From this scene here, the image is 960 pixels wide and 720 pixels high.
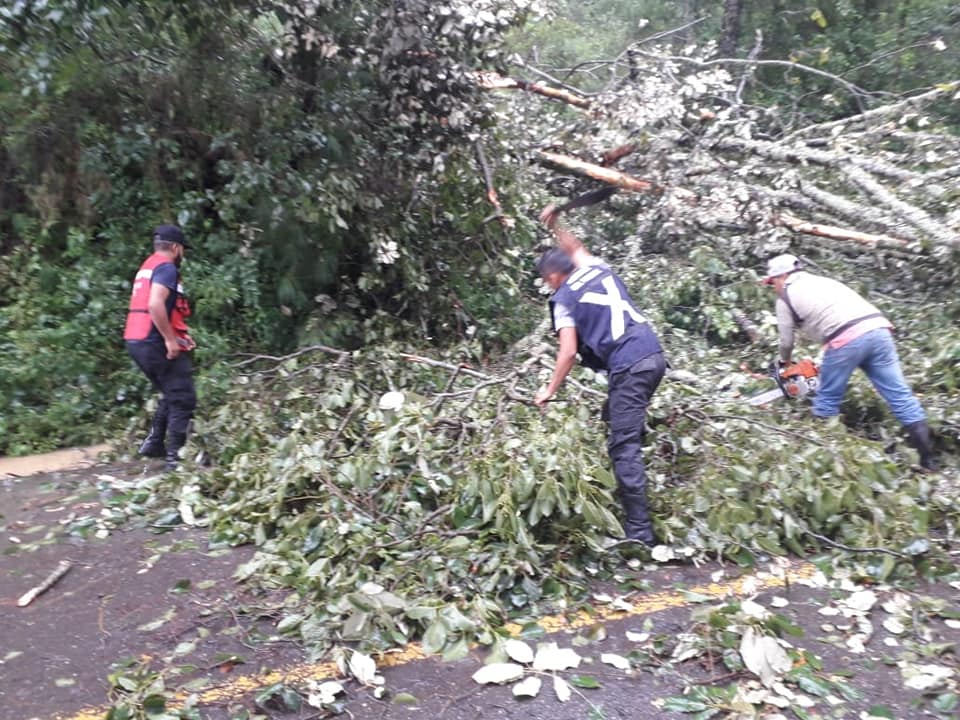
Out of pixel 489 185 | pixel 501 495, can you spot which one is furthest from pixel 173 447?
pixel 489 185

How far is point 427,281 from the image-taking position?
23.9 ft

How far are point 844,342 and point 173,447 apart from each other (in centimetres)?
444

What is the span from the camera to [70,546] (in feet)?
14.9

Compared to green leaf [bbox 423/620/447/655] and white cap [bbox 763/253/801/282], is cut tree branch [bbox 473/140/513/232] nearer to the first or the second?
white cap [bbox 763/253/801/282]

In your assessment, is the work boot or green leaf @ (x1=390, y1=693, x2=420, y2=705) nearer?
green leaf @ (x1=390, y1=693, x2=420, y2=705)

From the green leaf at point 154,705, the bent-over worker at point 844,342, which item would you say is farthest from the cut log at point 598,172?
the green leaf at point 154,705

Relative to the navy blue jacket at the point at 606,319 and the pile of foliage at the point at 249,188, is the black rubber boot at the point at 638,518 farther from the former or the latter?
the pile of foliage at the point at 249,188

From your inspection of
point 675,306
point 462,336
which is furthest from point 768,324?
point 462,336

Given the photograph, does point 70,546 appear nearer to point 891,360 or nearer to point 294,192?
point 294,192

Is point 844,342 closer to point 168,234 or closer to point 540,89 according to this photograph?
point 168,234

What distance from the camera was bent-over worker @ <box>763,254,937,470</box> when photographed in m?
5.24

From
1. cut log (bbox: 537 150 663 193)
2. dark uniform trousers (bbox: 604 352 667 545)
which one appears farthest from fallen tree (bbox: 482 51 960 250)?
dark uniform trousers (bbox: 604 352 667 545)

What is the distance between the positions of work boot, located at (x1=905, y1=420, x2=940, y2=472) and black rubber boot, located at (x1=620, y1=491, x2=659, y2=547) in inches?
82.9

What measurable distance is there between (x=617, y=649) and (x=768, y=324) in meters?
4.28
